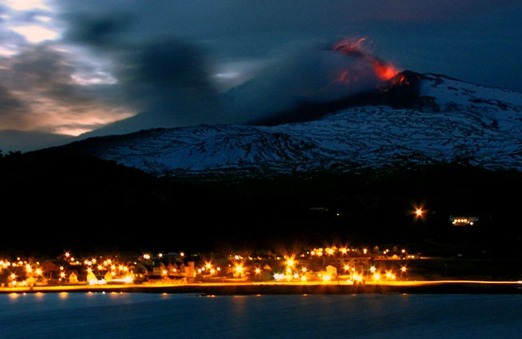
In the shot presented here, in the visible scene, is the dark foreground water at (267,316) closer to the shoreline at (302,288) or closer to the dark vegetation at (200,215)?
the shoreline at (302,288)

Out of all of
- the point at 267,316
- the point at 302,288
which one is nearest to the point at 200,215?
the point at 302,288

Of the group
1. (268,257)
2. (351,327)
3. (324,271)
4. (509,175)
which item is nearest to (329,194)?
(509,175)

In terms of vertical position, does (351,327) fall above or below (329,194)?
below

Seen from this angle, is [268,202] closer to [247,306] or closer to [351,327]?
[247,306]

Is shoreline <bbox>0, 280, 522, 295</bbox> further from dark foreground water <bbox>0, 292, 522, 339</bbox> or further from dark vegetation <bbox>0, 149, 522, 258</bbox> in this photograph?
dark vegetation <bbox>0, 149, 522, 258</bbox>

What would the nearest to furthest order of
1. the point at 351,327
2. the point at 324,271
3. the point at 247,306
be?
the point at 351,327 < the point at 247,306 < the point at 324,271

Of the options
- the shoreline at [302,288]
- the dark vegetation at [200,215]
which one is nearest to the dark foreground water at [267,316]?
the shoreline at [302,288]
